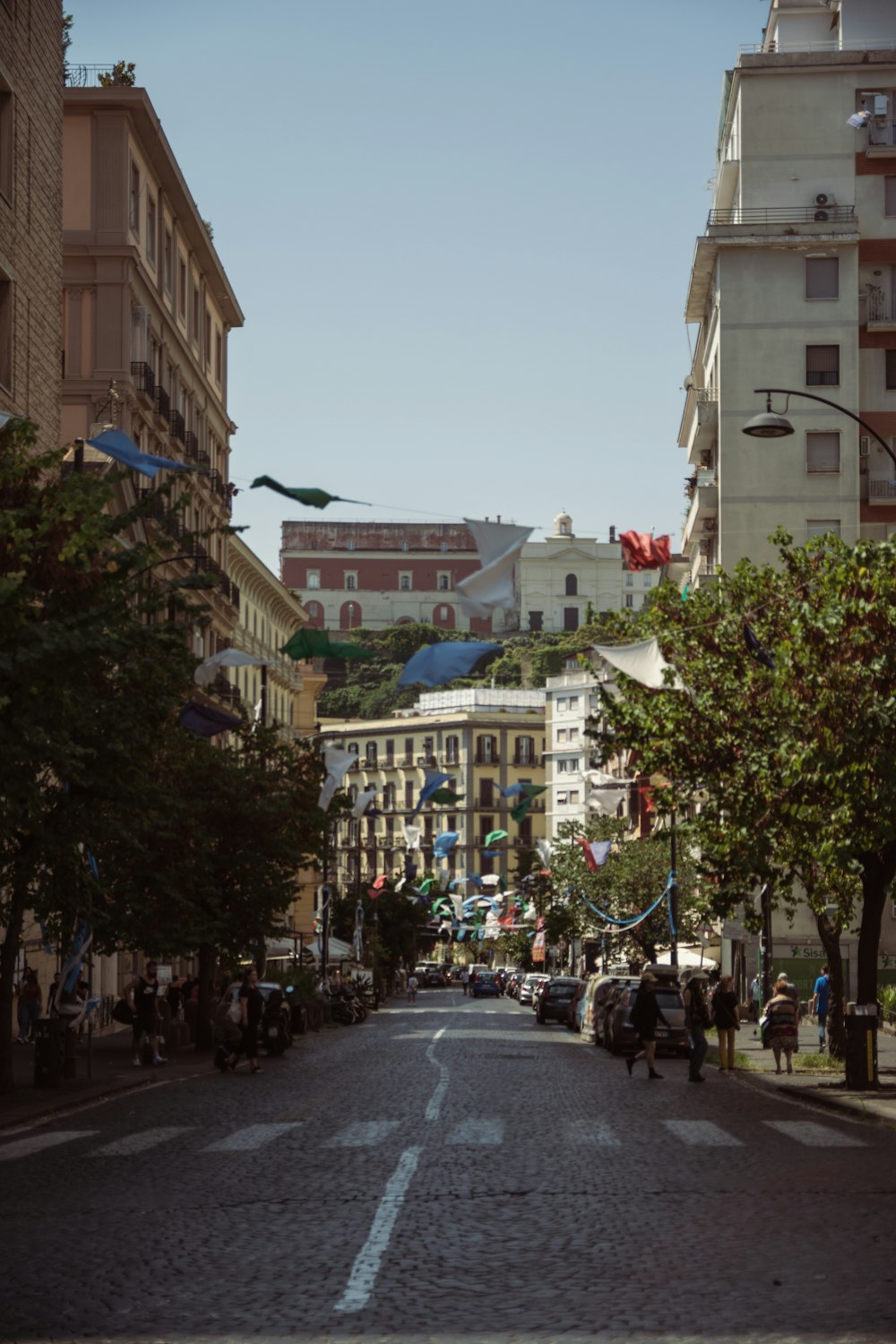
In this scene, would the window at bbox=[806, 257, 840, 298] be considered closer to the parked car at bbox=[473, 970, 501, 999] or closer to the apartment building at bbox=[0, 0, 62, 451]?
the apartment building at bbox=[0, 0, 62, 451]

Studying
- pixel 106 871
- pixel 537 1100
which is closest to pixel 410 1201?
pixel 537 1100

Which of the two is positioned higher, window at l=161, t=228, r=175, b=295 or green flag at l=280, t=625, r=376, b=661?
window at l=161, t=228, r=175, b=295

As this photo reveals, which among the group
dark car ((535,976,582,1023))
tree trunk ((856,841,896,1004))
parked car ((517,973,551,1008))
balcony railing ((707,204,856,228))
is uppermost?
balcony railing ((707,204,856,228))

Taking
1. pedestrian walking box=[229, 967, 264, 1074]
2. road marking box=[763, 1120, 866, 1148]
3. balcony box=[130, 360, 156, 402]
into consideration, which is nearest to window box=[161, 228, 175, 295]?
balcony box=[130, 360, 156, 402]

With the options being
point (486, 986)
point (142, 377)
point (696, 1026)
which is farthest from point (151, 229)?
point (486, 986)

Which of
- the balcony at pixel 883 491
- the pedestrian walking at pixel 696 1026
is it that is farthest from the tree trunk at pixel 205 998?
the balcony at pixel 883 491

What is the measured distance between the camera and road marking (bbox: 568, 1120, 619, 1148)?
19.8m

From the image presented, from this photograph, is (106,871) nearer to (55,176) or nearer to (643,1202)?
(55,176)

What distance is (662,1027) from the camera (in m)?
42.0

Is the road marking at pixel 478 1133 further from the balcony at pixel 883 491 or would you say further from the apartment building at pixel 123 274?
the balcony at pixel 883 491

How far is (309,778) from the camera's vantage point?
1764 inches

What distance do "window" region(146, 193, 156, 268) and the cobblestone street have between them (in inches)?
1497

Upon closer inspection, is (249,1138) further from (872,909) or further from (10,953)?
(872,909)

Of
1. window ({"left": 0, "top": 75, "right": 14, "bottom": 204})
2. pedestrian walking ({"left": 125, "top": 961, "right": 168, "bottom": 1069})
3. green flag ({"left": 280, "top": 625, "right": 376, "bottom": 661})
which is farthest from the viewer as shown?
window ({"left": 0, "top": 75, "right": 14, "bottom": 204})
